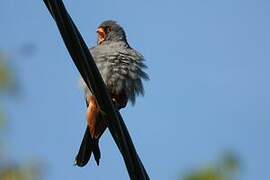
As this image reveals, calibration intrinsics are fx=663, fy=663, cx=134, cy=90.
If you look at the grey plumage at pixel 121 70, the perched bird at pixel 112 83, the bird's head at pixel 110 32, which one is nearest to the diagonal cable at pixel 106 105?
the perched bird at pixel 112 83

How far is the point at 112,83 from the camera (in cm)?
510

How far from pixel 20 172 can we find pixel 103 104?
2187 millimetres

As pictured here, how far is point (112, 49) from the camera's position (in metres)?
5.33

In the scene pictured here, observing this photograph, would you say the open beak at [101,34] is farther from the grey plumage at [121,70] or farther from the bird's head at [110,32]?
the grey plumage at [121,70]

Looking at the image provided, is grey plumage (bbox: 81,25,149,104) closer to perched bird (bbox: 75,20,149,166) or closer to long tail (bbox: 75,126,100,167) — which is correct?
perched bird (bbox: 75,20,149,166)

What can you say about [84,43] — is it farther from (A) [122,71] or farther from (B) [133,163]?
(A) [122,71]

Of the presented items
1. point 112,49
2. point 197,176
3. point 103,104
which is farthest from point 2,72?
point 103,104

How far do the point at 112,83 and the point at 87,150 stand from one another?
0.55 meters

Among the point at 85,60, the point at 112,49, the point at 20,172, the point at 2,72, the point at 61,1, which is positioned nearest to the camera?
the point at 61,1

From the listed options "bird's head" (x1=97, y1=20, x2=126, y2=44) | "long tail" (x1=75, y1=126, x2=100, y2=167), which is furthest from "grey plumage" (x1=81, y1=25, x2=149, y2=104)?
"bird's head" (x1=97, y1=20, x2=126, y2=44)

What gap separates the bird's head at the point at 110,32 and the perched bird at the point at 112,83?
16.2 inches


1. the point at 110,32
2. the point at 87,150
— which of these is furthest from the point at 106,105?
the point at 110,32

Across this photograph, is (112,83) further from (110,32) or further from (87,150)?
(110,32)

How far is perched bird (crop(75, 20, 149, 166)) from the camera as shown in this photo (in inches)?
199
